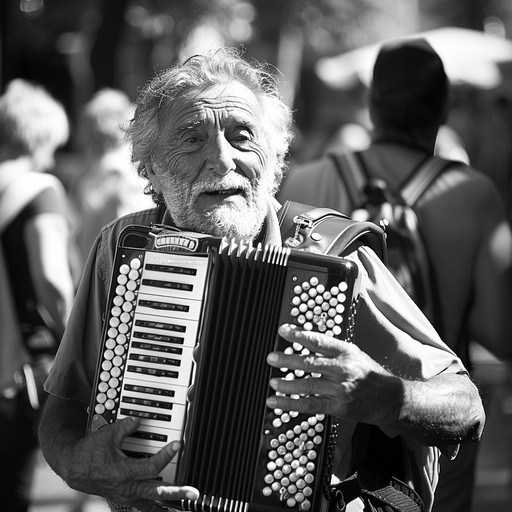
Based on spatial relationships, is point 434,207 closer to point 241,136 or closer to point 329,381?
point 241,136

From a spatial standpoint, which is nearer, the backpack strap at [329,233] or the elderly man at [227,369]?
the elderly man at [227,369]

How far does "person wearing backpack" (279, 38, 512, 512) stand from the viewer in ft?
11.2

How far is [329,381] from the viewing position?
2172mm

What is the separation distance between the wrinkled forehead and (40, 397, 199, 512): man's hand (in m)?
0.82

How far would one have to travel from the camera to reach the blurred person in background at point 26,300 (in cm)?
431

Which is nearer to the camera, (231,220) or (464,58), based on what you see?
(231,220)

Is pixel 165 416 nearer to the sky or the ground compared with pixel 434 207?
nearer to the ground

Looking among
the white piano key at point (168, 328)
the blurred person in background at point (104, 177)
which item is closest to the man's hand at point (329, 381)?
the white piano key at point (168, 328)

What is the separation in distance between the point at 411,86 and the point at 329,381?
178cm

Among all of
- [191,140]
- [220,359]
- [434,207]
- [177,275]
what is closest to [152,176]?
[191,140]

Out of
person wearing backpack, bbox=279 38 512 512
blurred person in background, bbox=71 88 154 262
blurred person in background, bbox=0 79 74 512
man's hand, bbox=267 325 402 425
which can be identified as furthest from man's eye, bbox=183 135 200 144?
blurred person in background, bbox=71 88 154 262

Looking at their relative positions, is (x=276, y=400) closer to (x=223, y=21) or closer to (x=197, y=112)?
(x=197, y=112)

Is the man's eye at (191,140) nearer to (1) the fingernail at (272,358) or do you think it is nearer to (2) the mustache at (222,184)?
(2) the mustache at (222,184)

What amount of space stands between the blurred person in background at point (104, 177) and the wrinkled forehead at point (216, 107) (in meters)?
2.31
